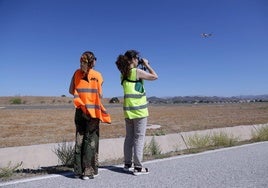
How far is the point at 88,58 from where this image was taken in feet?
19.1

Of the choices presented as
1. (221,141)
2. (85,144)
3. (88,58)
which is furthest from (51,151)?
(221,141)

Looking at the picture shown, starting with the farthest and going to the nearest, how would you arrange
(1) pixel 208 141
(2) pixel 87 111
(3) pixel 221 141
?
(1) pixel 208 141 < (3) pixel 221 141 < (2) pixel 87 111

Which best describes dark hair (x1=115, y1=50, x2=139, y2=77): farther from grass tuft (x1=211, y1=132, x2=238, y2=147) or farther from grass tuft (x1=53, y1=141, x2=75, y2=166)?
grass tuft (x1=211, y1=132, x2=238, y2=147)

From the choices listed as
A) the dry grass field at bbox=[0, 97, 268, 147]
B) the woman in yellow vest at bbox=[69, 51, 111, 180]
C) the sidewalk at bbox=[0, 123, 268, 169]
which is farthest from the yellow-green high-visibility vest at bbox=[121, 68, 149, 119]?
the dry grass field at bbox=[0, 97, 268, 147]

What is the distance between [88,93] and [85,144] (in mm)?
782

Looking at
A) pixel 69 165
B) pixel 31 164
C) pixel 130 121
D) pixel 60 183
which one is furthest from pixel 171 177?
pixel 31 164

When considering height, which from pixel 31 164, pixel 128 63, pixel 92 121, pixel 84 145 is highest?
pixel 128 63

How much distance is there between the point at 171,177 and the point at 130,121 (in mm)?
1128

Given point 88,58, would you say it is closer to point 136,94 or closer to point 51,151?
point 136,94

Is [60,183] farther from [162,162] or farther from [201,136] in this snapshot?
[201,136]

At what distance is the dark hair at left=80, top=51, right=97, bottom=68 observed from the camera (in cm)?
581

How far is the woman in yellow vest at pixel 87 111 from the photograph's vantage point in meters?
5.82

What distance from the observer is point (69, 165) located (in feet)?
23.1

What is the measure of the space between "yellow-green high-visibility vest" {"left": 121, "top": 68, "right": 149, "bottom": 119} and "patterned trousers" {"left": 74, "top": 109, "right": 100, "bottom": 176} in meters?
0.57
